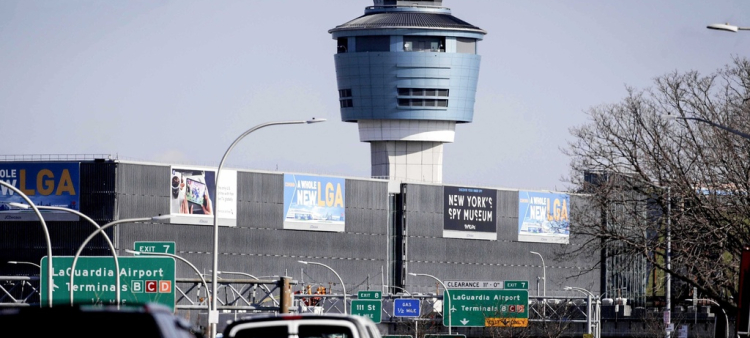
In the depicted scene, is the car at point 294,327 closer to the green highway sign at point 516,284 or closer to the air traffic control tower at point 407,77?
the green highway sign at point 516,284

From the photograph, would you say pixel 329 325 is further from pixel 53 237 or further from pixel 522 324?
pixel 53 237

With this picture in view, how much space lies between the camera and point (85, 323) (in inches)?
360

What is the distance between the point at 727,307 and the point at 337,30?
113 meters

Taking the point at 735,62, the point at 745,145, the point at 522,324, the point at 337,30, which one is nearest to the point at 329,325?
the point at 745,145

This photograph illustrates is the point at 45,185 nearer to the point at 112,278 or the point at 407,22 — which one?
the point at 407,22

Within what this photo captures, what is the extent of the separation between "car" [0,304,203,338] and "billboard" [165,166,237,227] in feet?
355

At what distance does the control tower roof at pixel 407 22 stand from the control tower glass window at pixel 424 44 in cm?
176

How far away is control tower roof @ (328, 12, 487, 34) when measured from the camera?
147 metres

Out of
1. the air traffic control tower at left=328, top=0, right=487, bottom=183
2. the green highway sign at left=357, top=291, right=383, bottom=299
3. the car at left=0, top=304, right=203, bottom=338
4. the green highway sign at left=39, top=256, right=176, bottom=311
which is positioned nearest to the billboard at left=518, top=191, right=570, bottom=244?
the air traffic control tower at left=328, top=0, right=487, bottom=183

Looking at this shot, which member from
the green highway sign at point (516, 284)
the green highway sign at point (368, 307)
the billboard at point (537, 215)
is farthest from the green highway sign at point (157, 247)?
the billboard at point (537, 215)

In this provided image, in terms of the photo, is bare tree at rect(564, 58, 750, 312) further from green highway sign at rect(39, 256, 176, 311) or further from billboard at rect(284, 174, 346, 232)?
billboard at rect(284, 174, 346, 232)

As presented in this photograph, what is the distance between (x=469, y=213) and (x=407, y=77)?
59.0 feet

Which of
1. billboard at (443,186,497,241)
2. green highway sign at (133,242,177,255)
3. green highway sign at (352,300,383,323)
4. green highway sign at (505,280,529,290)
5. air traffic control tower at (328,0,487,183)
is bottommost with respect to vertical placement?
green highway sign at (352,300,383,323)

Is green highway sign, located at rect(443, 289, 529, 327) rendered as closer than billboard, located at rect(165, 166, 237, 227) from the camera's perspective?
Yes
